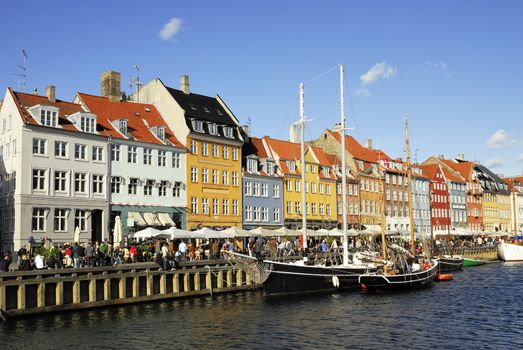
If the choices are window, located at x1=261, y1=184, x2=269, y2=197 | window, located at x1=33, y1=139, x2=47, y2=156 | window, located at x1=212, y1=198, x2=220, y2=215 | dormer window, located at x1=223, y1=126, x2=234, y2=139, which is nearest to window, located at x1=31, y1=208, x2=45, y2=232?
window, located at x1=33, y1=139, x2=47, y2=156

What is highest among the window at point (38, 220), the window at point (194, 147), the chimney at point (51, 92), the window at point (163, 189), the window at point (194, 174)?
the chimney at point (51, 92)

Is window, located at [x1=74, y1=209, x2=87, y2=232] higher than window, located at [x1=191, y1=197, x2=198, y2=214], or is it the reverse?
window, located at [x1=191, y1=197, x2=198, y2=214]

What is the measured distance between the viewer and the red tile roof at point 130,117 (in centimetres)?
5450

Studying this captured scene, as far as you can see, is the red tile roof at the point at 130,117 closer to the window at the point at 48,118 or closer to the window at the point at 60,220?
the window at the point at 48,118

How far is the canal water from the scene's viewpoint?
23.8 m

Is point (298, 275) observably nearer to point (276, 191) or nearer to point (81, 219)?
point (81, 219)

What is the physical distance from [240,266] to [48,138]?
18.7 meters

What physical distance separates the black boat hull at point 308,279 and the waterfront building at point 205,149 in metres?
20.4

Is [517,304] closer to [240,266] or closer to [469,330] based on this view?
[469,330]

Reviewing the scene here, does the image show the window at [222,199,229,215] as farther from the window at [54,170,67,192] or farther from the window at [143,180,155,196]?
the window at [54,170,67,192]

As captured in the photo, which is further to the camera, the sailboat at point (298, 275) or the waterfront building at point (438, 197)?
Result: the waterfront building at point (438, 197)

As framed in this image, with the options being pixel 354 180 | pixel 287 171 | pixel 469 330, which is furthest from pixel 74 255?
pixel 354 180

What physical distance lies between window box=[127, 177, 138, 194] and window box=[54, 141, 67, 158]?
266 inches

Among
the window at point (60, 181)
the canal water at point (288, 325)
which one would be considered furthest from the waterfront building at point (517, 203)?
the window at point (60, 181)
